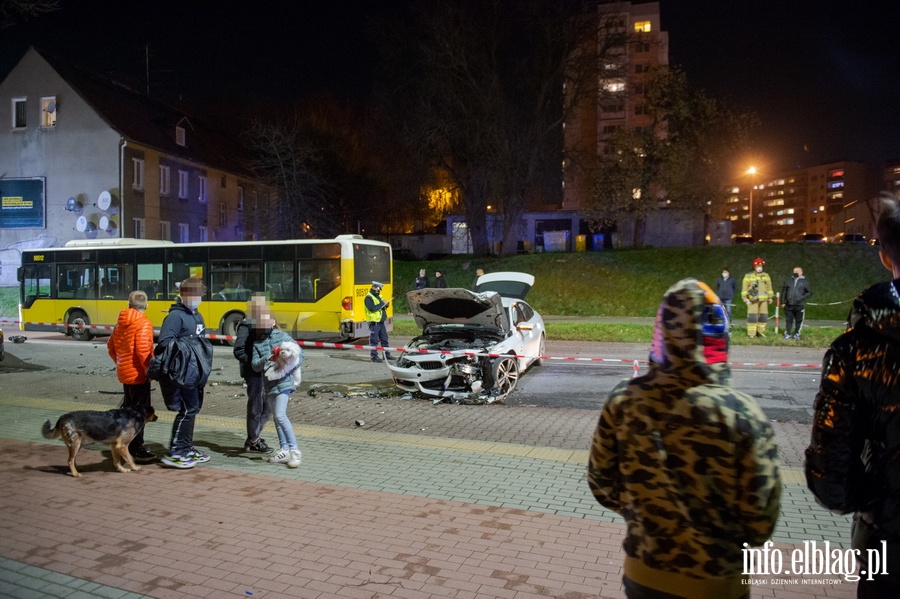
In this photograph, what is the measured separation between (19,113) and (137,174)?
24.0 feet

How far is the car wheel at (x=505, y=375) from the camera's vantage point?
1041 cm

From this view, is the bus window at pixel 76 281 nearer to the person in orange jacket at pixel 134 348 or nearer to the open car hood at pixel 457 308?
the open car hood at pixel 457 308

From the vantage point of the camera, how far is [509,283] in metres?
13.5

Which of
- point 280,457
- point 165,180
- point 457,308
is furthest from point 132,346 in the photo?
point 165,180

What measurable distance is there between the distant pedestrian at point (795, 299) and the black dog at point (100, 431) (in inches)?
608

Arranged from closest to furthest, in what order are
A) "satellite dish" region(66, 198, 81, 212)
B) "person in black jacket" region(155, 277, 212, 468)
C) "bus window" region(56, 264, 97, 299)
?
"person in black jacket" region(155, 277, 212, 468) → "bus window" region(56, 264, 97, 299) → "satellite dish" region(66, 198, 81, 212)

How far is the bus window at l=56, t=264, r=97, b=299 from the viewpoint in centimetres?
2128

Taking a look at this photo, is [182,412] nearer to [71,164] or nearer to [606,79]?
[606,79]

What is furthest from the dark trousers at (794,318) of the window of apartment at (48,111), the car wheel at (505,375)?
the window of apartment at (48,111)

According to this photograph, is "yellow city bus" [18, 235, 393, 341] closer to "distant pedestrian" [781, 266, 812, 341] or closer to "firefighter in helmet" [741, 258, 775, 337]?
"firefighter in helmet" [741, 258, 775, 337]

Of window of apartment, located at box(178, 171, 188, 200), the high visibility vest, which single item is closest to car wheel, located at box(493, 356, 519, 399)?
the high visibility vest

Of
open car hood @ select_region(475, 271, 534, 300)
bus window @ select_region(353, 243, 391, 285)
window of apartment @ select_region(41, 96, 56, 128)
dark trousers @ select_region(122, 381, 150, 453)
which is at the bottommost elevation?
dark trousers @ select_region(122, 381, 150, 453)

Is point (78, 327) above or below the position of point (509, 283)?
below

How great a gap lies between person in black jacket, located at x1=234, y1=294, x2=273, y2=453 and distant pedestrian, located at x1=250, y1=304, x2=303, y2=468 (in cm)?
6
